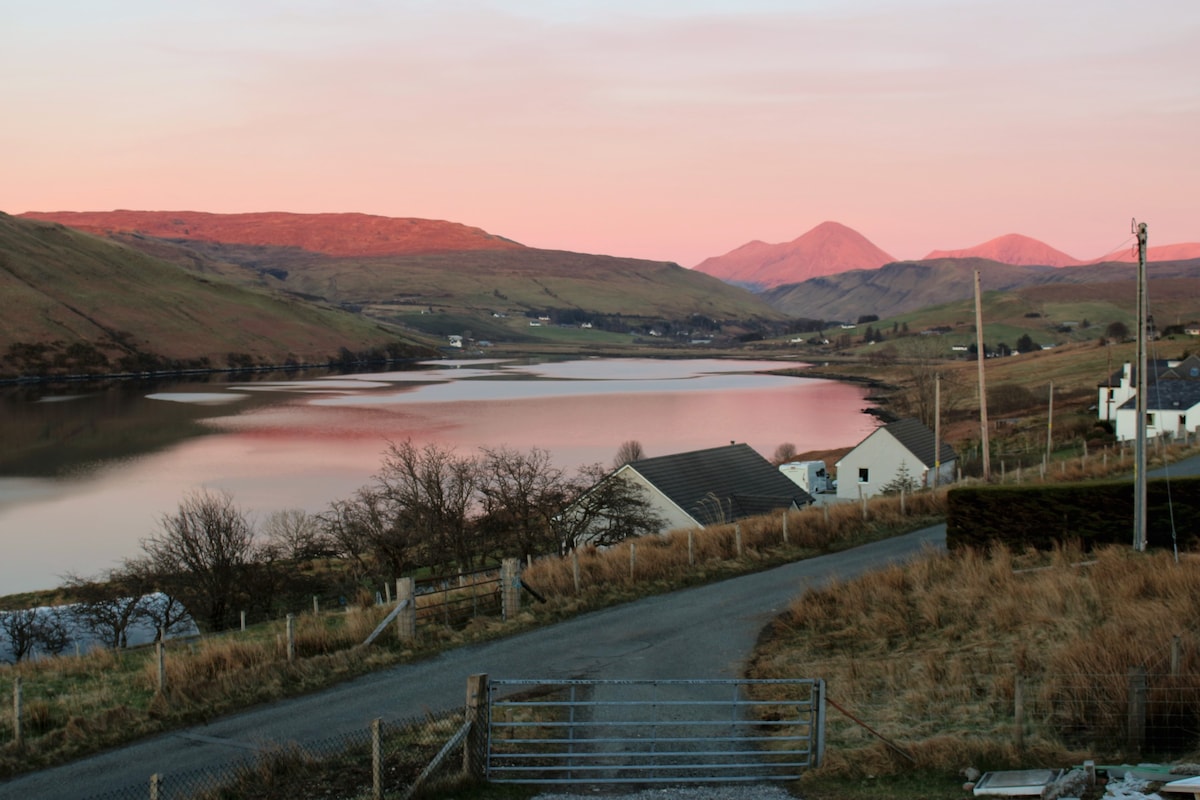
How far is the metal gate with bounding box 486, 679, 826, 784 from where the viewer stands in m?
10.3

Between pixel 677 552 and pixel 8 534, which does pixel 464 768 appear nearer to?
pixel 677 552

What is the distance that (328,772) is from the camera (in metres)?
10.8

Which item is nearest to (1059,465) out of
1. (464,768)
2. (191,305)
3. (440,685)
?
(440,685)

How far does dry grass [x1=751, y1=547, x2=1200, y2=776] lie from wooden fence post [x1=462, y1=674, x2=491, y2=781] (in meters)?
3.43

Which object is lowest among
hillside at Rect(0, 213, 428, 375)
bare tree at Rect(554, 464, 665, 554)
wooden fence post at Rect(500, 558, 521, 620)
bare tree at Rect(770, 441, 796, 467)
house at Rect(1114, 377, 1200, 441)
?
bare tree at Rect(770, 441, 796, 467)

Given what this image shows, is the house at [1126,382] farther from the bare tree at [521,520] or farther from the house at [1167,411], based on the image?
the bare tree at [521,520]

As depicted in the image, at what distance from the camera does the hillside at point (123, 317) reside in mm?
141750

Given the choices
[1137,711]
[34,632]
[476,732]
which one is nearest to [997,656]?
[1137,711]

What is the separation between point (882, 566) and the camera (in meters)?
20.7

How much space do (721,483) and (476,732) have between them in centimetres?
2697

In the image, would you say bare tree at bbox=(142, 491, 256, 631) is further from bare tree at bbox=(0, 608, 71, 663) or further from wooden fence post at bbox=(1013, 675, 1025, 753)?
wooden fence post at bbox=(1013, 675, 1025, 753)

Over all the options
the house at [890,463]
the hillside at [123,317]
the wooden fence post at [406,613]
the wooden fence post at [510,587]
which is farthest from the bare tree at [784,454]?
the hillside at [123,317]

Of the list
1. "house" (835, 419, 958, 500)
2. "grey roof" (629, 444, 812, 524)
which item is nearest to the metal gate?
"grey roof" (629, 444, 812, 524)

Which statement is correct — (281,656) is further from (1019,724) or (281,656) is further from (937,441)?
(937,441)
